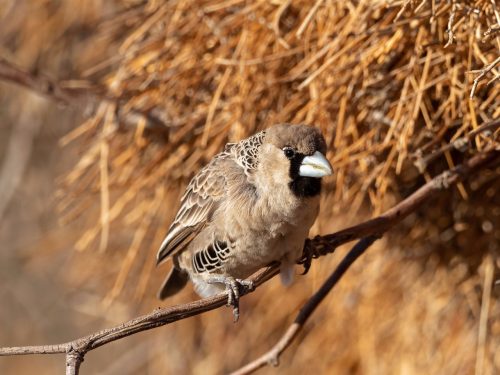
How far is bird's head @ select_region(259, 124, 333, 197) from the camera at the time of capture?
1.59m

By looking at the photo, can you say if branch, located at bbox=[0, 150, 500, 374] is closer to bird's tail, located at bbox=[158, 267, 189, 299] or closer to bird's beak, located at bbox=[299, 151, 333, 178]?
bird's beak, located at bbox=[299, 151, 333, 178]

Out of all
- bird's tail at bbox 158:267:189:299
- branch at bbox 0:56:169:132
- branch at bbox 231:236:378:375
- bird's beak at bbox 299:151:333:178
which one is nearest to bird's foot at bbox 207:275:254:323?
branch at bbox 231:236:378:375

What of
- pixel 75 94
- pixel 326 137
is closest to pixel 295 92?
pixel 326 137

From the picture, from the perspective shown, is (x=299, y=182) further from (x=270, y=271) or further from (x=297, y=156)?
(x=270, y=271)

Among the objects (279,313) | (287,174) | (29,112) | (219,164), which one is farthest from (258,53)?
(29,112)

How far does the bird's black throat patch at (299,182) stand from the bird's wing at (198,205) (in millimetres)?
196

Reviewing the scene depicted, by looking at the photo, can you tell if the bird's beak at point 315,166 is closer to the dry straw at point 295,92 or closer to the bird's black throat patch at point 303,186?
the bird's black throat patch at point 303,186

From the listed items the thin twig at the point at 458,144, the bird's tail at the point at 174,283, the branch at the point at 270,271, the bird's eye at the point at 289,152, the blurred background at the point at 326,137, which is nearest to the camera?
the branch at the point at 270,271

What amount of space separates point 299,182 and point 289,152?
56mm

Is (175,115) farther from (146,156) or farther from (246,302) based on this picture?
(246,302)

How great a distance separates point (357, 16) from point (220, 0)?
39 centimetres

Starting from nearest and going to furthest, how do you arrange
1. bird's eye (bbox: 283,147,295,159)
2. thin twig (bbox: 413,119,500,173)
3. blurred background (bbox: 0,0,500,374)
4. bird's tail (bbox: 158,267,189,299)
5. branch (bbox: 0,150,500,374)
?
branch (bbox: 0,150,500,374)
thin twig (bbox: 413,119,500,173)
bird's eye (bbox: 283,147,295,159)
blurred background (bbox: 0,0,500,374)
bird's tail (bbox: 158,267,189,299)

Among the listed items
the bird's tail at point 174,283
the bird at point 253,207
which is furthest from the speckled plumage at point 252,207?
the bird's tail at point 174,283

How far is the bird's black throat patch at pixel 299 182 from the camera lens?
161cm
